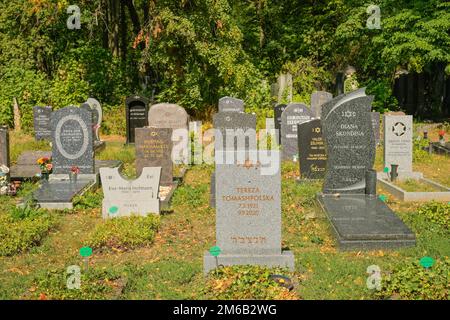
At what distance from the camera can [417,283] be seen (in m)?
6.43

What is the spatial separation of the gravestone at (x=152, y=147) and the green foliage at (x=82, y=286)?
5.95 meters

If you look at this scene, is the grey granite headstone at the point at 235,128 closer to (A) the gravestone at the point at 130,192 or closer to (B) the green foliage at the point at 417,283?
(A) the gravestone at the point at 130,192

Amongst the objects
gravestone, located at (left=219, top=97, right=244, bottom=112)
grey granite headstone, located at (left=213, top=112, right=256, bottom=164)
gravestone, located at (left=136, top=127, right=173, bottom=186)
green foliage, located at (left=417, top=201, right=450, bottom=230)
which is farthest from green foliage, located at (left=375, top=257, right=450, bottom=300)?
gravestone, located at (left=219, top=97, right=244, bottom=112)

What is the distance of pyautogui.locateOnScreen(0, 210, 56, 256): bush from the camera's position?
874cm

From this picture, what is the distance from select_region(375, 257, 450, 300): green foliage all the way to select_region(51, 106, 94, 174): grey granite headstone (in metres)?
8.77

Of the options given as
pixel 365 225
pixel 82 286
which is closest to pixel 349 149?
pixel 365 225

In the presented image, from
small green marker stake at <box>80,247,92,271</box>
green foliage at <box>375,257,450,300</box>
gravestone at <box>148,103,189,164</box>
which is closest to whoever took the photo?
green foliage at <box>375,257,450,300</box>

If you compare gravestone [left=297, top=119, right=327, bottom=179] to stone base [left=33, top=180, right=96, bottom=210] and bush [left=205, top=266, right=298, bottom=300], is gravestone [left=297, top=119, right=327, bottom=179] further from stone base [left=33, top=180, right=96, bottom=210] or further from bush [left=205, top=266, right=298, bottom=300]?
bush [left=205, top=266, right=298, bottom=300]

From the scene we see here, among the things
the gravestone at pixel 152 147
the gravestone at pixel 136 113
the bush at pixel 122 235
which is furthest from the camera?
the gravestone at pixel 136 113

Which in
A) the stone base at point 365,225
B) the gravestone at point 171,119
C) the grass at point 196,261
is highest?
the gravestone at point 171,119

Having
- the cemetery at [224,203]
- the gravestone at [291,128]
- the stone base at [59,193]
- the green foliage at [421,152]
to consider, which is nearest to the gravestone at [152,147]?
the cemetery at [224,203]

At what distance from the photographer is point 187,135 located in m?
17.5

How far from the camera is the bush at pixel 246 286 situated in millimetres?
6242

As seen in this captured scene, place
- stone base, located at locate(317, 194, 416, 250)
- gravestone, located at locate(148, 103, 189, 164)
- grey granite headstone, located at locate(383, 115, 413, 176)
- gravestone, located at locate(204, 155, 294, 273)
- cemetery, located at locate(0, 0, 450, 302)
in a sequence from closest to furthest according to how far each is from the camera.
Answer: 1. cemetery, located at locate(0, 0, 450, 302)
2. gravestone, located at locate(204, 155, 294, 273)
3. stone base, located at locate(317, 194, 416, 250)
4. grey granite headstone, located at locate(383, 115, 413, 176)
5. gravestone, located at locate(148, 103, 189, 164)
